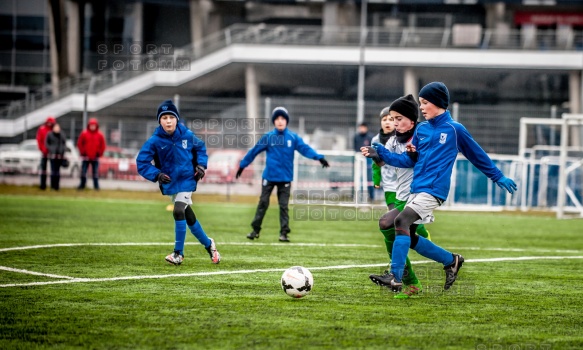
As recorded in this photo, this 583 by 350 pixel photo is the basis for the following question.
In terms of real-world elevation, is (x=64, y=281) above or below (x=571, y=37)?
below

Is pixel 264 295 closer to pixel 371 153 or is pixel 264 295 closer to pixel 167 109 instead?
pixel 371 153

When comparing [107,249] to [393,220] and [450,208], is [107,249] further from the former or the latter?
[450,208]

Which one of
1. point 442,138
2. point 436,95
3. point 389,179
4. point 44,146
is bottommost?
point 389,179

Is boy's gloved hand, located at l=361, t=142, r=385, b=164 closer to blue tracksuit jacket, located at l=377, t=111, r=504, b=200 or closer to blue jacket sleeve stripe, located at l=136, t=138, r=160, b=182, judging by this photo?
blue tracksuit jacket, located at l=377, t=111, r=504, b=200

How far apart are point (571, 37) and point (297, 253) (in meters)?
32.5

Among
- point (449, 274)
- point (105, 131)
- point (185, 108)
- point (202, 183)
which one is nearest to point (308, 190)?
point (202, 183)

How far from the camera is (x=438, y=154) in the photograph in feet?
26.3

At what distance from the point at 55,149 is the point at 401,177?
58.9 ft

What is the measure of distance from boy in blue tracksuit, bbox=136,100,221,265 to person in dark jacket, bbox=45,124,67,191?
15531 mm

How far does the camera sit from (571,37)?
40.8 metres

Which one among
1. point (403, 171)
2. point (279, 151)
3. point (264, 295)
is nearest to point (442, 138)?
point (403, 171)

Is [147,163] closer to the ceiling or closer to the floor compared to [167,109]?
closer to the floor

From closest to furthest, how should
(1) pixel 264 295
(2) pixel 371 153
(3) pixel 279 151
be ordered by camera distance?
1. (1) pixel 264 295
2. (2) pixel 371 153
3. (3) pixel 279 151

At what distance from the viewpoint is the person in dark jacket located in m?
25.2
